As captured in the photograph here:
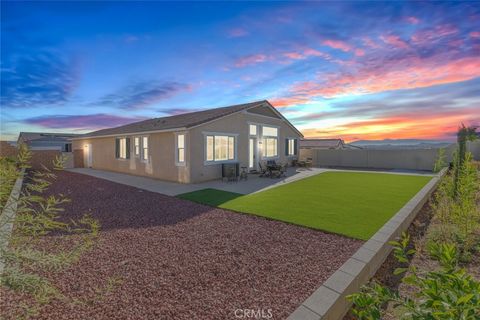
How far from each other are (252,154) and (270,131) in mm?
2827

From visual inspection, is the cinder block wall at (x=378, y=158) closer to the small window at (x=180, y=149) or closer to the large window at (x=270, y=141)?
the large window at (x=270, y=141)

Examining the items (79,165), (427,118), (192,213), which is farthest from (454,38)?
(79,165)

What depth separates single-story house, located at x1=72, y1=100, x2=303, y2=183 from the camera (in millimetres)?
11469

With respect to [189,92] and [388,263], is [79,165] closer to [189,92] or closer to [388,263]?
[189,92]

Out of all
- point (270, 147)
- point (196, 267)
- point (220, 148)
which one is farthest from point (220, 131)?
point (196, 267)

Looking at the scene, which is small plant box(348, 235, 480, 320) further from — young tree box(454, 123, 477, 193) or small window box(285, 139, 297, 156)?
small window box(285, 139, 297, 156)

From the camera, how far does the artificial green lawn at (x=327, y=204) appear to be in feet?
18.0

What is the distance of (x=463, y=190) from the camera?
4414 mm

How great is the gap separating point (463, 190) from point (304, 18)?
6.95 m

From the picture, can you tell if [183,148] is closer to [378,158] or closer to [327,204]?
[327,204]

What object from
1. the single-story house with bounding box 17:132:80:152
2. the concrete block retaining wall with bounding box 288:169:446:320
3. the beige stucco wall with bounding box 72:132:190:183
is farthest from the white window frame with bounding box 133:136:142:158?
the single-story house with bounding box 17:132:80:152

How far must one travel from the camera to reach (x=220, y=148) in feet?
41.9

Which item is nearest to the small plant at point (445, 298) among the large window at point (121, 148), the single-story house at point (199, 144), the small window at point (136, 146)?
the single-story house at point (199, 144)

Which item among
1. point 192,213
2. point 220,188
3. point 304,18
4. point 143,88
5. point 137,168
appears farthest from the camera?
point 143,88
